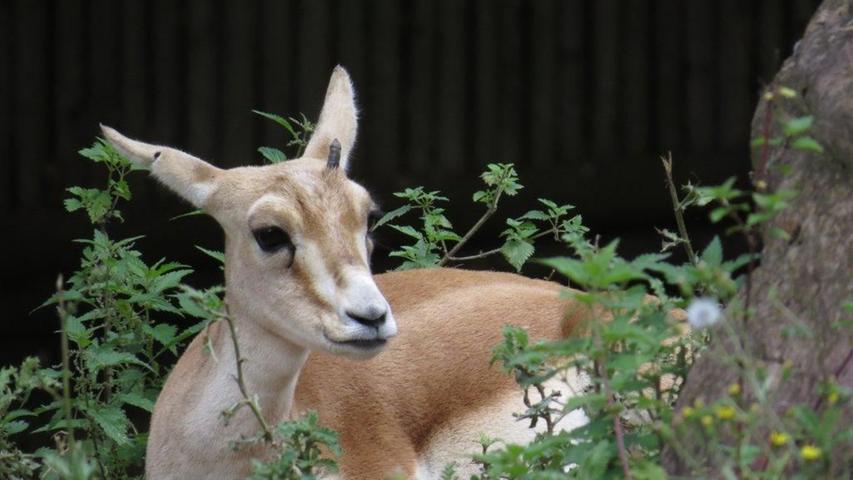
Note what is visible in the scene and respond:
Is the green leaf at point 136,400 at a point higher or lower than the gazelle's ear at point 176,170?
lower

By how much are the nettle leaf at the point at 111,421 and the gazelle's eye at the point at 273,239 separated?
66 centimetres

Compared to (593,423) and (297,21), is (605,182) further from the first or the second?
(593,423)

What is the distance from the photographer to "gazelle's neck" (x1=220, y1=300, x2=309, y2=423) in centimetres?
449

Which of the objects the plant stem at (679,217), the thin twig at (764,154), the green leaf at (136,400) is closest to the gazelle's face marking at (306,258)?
the green leaf at (136,400)

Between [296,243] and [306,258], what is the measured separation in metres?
0.06

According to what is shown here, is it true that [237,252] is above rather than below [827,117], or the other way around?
below

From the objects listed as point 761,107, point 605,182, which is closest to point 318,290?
point 761,107

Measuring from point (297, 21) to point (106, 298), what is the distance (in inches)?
122

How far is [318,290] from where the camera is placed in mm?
4281

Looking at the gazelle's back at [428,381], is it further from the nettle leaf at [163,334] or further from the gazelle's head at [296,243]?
the gazelle's head at [296,243]

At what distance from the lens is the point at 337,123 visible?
5105 mm

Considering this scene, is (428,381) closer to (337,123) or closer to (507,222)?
(507,222)

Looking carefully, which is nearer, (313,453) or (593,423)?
(593,423)

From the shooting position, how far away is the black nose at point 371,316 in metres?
4.13
